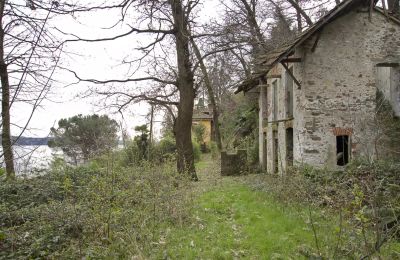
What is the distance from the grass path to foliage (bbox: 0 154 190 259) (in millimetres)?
487

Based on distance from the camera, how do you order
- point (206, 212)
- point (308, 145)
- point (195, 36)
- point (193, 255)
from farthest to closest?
point (195, 36) < point (308, 145) < point (206, 212) < point (193, 255)

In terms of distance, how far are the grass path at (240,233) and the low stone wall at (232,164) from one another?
8816mm

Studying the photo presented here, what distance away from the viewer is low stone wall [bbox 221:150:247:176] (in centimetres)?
1905

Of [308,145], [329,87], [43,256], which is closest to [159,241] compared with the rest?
[43,256]

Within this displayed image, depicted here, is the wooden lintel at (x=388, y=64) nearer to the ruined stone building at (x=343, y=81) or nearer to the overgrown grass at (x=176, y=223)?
the ruined stone building at (x=343, y=81)

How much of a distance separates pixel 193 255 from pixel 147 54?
1131 cm

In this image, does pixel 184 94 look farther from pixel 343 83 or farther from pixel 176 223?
pixel 176 223

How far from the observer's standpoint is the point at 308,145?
498 inches

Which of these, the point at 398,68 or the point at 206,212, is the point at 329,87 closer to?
the point at 398,68

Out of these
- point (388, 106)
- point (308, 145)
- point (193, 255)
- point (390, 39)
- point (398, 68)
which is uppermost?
point (390, 39)

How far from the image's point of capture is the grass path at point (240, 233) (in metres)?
5.81

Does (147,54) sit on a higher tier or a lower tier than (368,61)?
higher

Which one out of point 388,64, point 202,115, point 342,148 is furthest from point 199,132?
point 388,64

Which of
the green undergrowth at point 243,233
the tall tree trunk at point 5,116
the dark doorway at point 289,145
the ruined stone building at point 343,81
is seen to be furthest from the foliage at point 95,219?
the dark doorway at point 289,145
